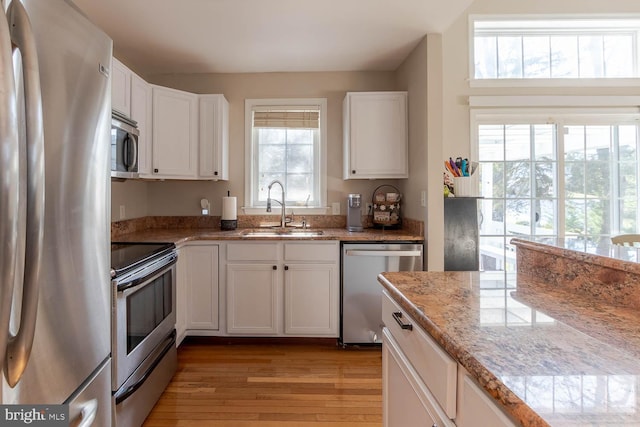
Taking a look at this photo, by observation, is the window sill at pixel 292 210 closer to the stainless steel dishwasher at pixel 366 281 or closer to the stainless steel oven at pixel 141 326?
the stainless steel dishwasher at pixel 366 281

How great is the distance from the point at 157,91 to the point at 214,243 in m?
1.36

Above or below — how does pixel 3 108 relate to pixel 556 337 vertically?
above

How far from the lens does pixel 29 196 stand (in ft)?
2.29

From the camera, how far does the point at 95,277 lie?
1.04 meters

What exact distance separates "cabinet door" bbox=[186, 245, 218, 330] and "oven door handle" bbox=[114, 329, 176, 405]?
37cm

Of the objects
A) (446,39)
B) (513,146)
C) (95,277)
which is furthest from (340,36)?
(95,277)

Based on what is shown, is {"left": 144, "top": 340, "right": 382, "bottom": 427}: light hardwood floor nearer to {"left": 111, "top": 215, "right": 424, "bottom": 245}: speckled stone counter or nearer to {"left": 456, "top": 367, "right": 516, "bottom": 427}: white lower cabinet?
{"left": 111, "top": 215, "right": 424, "bottom": 245}: speckled stone counter

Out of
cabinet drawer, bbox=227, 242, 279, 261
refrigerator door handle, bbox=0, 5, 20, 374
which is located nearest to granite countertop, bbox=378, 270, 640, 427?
refrigerator door handle, bbox=0, 5, 20, 374

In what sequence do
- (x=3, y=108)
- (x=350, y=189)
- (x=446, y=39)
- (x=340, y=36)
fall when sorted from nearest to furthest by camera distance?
(x=3, y=108)
(x=340, y=36)
(x=446, y=39)
(x=350, y=189)

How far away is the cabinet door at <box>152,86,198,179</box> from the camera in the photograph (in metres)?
2.67

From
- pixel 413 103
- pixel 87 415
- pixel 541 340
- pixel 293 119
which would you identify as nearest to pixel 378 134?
pixel 413 103

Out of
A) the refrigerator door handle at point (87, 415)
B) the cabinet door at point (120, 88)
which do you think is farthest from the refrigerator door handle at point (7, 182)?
the cabinet door at point (120, 88)

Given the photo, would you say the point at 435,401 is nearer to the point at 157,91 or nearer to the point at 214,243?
the point at 214,243

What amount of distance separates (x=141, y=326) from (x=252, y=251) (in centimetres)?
100
